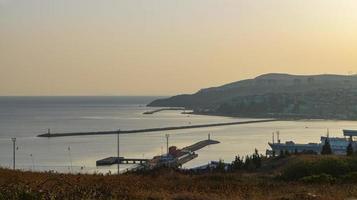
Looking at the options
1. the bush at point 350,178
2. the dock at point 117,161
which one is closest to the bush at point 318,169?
the bush at point 350,178

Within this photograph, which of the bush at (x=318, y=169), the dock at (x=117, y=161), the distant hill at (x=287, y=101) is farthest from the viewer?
the distant hill at (x=287, y=101)

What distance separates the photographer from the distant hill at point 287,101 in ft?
383

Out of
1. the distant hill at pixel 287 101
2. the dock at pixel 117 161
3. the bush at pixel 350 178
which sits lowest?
the dock at pixel 117 161

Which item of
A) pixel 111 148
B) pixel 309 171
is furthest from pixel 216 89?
pixel 309 171

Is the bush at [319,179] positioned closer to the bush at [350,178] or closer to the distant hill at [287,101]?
the bush at [350,178]

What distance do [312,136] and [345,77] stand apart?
4343 inches

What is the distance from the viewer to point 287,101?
407 ft

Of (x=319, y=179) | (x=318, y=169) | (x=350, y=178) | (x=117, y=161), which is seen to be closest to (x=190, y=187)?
(x=319, y=179)

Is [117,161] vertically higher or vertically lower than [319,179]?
lower

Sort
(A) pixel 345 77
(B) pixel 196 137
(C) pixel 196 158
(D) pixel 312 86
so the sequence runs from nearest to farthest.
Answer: (C) pixel 196 158 → (B) pixel 196 137 → (D) pixel 312 86 → (A) pixel 345 77

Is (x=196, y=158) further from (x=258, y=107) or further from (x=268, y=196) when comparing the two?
(x=258, y=107)

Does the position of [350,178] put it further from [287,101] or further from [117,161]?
[287,101]

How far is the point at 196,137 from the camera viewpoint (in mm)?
66688

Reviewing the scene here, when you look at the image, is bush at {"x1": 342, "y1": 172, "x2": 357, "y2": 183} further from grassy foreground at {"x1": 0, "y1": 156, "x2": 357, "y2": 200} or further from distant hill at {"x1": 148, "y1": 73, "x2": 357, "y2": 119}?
distant hill at {"x1": 148, "y1": 73, "x2": 357, "y2": 119}
